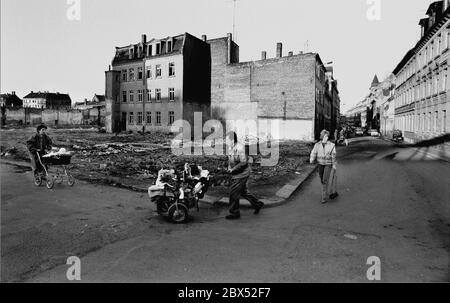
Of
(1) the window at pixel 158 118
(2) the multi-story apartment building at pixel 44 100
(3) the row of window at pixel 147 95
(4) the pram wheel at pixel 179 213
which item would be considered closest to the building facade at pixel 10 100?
(2) the multi-story apartment building at pixel 44 100

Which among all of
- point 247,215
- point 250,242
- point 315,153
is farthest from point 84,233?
point 315,153

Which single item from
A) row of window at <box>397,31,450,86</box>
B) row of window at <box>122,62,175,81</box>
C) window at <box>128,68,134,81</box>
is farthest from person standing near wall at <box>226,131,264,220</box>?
window at <box>128,68,134,81</box>

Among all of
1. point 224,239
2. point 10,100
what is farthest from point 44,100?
point 224,239

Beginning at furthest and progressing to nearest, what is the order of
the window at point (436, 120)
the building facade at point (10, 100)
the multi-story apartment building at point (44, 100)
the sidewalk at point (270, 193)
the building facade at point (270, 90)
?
the multi-story apartment building at point (44, 100)
the building facade at point (10, 100)
the building facade at point (270, 90)
the window at point (436, 120)
the sidewalk at point (270, 193)

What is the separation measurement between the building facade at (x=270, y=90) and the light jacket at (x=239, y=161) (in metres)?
30.5

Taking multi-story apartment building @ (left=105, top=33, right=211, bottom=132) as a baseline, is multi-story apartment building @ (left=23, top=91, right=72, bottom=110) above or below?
above

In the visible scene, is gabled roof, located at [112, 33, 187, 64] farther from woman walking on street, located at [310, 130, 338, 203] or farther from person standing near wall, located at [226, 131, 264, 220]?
person standing near wall, located at [226, 131, 264, 220]

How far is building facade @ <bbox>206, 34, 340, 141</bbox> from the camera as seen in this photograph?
3581 centimetres

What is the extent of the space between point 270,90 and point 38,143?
31.2m

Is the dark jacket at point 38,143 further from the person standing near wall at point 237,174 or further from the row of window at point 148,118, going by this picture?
the row of window at point 148,118

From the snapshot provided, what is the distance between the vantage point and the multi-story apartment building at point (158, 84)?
40.0 meters

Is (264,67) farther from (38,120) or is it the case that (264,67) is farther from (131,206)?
(38,120)

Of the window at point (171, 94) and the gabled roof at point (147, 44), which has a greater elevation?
the gabled roof at point (147, 44)

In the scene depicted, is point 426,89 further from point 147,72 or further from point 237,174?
point 147,72
